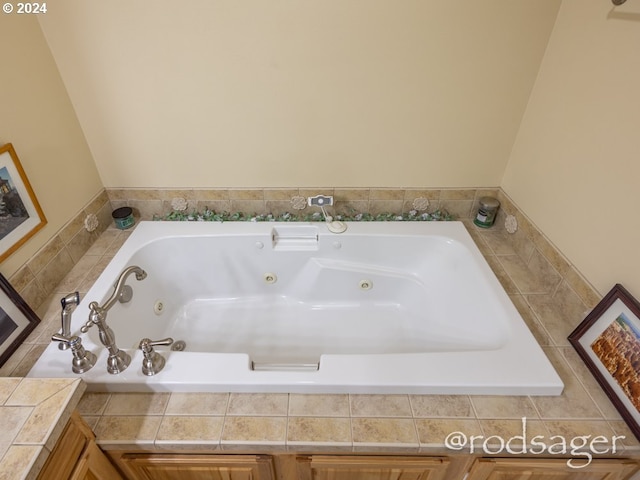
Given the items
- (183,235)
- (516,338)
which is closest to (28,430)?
(183,235)

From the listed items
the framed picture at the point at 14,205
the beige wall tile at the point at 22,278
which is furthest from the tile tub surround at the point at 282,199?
the beige wall tile at the point at 22,278

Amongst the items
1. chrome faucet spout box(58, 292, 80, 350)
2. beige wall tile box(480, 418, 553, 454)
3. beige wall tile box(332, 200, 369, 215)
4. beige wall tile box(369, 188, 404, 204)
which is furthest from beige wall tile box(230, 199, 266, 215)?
beige wall tile box(480, 418, 553, 454)

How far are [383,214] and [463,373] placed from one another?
3.19ft

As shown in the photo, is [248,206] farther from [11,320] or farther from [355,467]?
[355,467]

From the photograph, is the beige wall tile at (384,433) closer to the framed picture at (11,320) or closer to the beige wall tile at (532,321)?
the beige wall tile at (532,321)

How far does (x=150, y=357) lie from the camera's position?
106 cm

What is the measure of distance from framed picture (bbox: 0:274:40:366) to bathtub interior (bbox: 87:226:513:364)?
0.38 meters

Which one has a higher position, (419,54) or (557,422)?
(419,54)

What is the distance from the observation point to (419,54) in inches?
56.9

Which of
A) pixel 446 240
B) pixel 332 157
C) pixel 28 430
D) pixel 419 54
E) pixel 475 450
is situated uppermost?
pixel 419 54

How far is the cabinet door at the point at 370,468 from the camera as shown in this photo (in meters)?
0.98

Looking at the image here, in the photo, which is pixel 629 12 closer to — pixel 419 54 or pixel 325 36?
pixel 419 54

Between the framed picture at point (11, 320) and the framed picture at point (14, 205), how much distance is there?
126 millimetres

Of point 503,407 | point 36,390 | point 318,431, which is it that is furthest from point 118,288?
point 503,407
